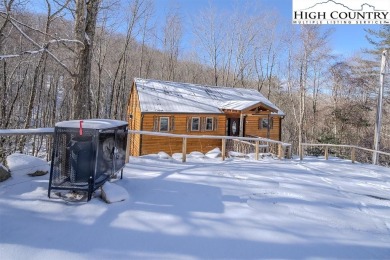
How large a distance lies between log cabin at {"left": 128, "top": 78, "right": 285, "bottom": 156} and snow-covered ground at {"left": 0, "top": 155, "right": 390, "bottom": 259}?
1077 cm

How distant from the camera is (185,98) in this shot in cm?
1744

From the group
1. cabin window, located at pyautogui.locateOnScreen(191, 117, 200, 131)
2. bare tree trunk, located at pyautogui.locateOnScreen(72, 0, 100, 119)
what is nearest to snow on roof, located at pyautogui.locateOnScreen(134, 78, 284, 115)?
cabin window, located at pyautogui.locateOnScreen(191, 117, 200, 131)

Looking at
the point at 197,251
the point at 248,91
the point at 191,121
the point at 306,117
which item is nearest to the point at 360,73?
the point at 306,117

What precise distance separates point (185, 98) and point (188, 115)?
67.2 inches

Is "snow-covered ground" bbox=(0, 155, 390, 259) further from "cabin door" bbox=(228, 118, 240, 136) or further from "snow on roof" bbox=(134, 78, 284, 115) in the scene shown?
"cabin door" bbox=(228, 118, 240, 136)

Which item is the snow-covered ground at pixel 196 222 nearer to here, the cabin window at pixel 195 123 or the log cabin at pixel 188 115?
the log cabin at pixel 188 115

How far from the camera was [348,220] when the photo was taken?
353 centimetres

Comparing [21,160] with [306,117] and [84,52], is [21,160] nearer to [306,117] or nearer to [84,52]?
[84,52]

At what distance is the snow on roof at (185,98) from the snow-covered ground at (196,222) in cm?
1112

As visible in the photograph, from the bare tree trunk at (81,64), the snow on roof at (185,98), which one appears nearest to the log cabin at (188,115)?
the snow on roof at (185,98)

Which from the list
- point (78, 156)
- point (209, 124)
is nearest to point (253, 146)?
point (209, 124)

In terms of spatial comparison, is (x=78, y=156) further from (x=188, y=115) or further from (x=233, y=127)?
(x=233, y=127)

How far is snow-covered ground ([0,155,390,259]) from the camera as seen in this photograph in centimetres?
260

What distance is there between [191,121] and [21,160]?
1225 cm
